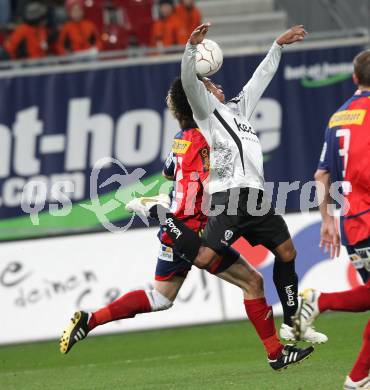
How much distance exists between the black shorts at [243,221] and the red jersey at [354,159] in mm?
738

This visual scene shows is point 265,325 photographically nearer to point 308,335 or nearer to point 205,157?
point 308,335

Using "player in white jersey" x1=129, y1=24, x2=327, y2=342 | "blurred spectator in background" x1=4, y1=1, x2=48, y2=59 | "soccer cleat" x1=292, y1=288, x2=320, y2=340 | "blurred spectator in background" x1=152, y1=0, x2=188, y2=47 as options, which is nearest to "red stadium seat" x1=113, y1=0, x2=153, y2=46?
"blurred spectator in background" x1=152, y1=0, x2=188, y2=47

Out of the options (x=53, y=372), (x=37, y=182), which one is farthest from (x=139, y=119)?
A: (x=53, y=372)

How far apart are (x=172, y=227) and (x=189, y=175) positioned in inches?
18.1

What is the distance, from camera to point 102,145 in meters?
16.6

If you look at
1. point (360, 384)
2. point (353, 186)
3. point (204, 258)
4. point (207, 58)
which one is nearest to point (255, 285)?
point (204, 258)

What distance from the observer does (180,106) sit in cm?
834

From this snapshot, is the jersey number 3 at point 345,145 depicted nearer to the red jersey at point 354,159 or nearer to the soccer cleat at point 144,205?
the red jersey at point 354,159

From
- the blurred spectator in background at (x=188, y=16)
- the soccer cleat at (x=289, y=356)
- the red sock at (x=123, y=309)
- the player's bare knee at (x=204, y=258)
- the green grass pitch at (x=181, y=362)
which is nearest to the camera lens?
the soccer cleat at (x=289, y=356)

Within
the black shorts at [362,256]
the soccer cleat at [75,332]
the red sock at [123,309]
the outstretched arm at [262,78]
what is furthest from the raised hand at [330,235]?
the soccer cleat at [75,332]

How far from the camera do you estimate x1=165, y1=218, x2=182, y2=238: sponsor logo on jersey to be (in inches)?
317

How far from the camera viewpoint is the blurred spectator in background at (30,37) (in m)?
16.9

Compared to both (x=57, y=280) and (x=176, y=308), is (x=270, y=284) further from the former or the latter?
(x=57, y=280)

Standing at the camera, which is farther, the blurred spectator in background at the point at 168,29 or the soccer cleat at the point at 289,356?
the blurred spectator in background at the point at 168,29
